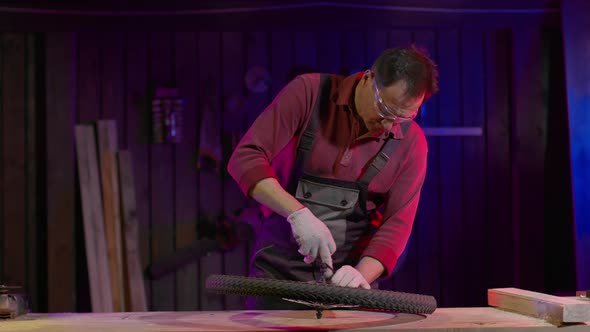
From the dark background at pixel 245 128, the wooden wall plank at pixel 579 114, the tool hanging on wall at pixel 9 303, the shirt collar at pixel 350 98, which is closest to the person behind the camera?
the tool hanging on wall at pixel 9 303

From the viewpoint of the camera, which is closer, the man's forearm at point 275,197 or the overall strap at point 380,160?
the man's forearm at point 275,197

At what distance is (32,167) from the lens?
501 centimetres

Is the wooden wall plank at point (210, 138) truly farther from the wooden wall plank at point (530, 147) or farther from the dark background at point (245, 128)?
the wooden wall plank at point (530, 147)

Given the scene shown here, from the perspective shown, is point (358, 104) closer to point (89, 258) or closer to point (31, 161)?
point (89, 258)

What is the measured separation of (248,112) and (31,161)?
1.55m

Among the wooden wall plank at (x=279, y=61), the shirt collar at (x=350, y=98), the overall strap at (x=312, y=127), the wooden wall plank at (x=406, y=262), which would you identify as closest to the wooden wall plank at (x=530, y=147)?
the wooden wall plank at (x=406, y=262)

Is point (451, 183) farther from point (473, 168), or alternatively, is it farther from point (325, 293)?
point (325, 293)

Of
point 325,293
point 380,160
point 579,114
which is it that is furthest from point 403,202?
point 579,114

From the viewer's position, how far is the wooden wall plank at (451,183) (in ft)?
16.9

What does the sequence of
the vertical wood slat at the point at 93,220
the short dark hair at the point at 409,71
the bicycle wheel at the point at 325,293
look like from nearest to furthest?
1. the bicycle wheel at the point at 325,293
2. the short dark hair at the point at 409,71
3. the vertical wood slat at the point at 93,220

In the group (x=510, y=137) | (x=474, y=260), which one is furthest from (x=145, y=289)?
(x=510, y=137)

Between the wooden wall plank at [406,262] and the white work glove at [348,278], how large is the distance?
2756mm

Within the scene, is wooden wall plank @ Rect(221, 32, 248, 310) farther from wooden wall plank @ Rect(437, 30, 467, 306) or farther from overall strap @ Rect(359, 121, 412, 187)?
overall strap @ Rect(359, 121, 412, 187)

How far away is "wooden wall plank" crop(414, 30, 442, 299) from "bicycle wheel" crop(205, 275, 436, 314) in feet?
10.3
